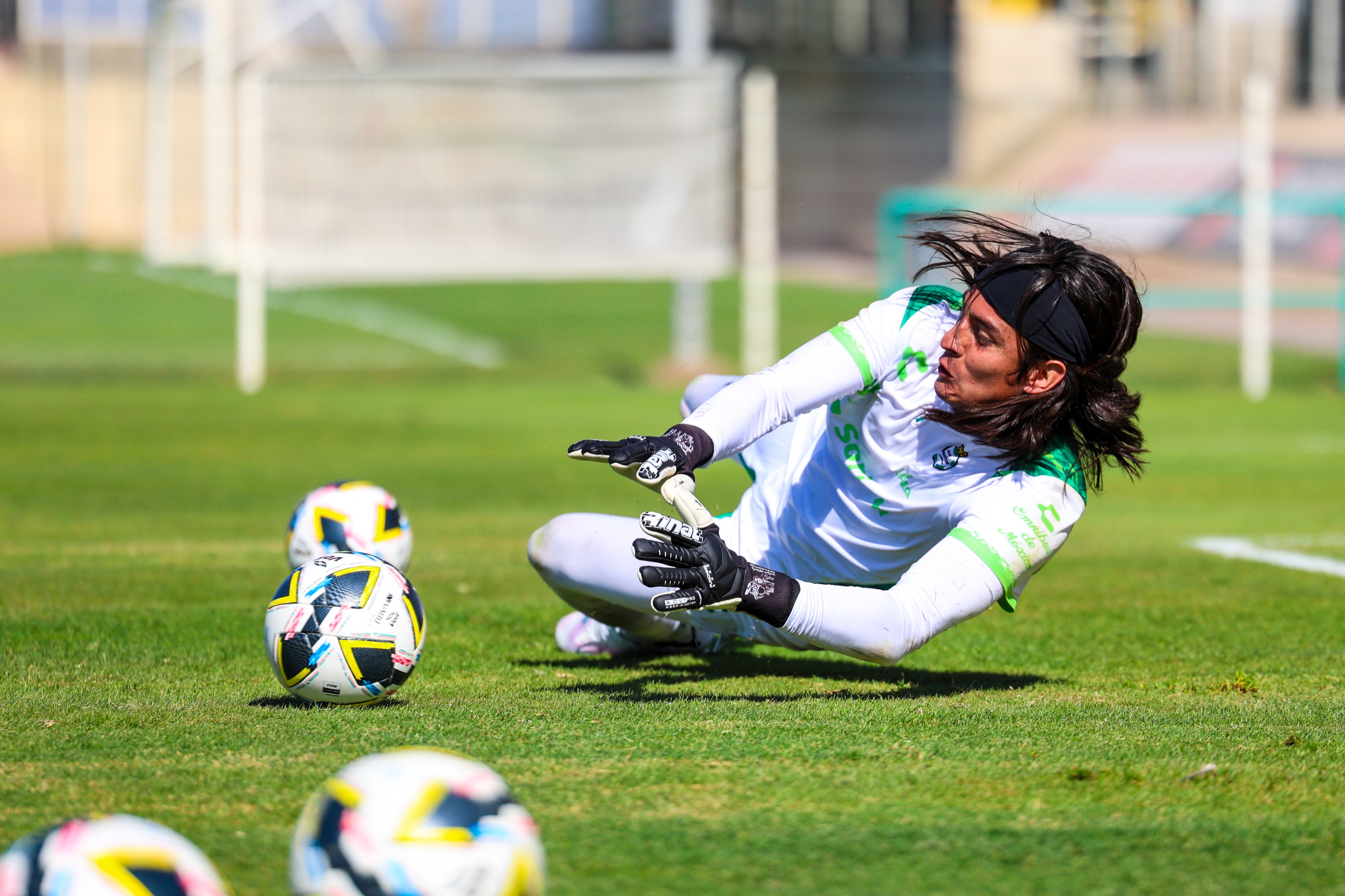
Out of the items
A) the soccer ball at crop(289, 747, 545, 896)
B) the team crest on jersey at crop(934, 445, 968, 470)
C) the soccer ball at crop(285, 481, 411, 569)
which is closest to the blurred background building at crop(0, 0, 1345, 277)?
the soccer ball at crop(285, 481, 411, 569)

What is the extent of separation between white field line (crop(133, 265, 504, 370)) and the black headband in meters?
14.1

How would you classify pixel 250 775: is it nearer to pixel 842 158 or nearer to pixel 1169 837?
pixel 1169 837

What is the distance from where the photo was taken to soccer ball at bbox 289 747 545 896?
9.14 ft

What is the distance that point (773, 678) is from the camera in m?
5.22

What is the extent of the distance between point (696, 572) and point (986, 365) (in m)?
1.05

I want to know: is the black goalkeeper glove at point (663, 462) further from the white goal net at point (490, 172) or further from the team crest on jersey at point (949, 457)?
the white goal net at point (490, 172)

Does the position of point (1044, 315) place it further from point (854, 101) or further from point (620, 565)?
point (854, 101)

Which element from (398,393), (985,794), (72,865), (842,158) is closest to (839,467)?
(985,794)

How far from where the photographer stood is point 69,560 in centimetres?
753

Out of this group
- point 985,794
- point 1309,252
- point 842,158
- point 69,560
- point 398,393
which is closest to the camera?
point 985,794

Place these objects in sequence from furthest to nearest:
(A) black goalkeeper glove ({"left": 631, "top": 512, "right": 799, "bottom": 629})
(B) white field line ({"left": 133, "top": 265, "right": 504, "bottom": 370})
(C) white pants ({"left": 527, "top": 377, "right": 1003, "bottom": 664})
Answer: (B) white field line ({"left": 133, "top": 265, "right": 504, "bottom": 370}), (C) white pants ({"left": 527, "top": 377, "right": 1003, "bottom": 664}), (A) black goalkeeper glove ({"left": 631, "top": 512, "right": 799, "bottom": 629})

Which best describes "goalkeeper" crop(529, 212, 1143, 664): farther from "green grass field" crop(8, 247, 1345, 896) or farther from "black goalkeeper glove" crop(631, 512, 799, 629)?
"green grass field" crop(8, 247, 1345, 896)

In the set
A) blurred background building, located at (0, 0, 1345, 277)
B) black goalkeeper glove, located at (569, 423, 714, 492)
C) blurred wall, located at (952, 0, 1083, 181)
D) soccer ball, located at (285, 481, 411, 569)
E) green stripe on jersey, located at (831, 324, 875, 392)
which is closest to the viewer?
black goalkeeper glove, located at (569, 423, 714, 492)

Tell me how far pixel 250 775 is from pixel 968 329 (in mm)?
2183
